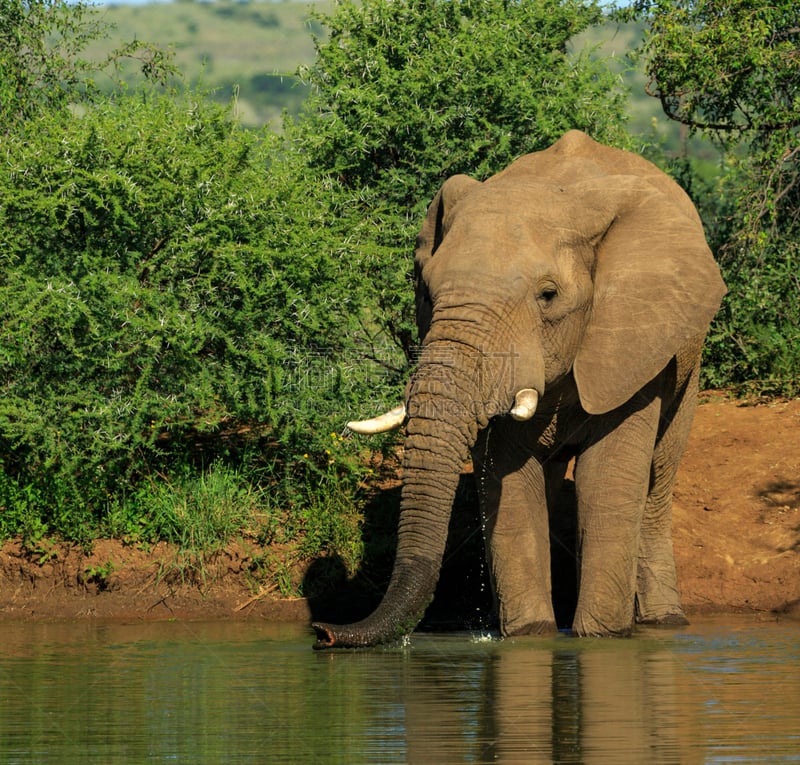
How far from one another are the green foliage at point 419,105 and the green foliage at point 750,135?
29.1 inches

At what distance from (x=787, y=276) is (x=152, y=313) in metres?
6.07

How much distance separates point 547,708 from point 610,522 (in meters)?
2.59

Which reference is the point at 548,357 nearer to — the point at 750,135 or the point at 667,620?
the point at 667,620

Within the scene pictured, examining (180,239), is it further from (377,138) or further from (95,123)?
(377,138)

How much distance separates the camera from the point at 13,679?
7.81 metres

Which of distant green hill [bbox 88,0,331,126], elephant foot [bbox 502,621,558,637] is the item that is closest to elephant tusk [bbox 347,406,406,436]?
elephant foot [bbox 502,621,558,637]

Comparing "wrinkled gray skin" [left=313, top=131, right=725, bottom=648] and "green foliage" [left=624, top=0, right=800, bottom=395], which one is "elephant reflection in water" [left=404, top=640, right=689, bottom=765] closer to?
"wrinkled gray skin" [left=313, top=131, right=725, bottom=648]

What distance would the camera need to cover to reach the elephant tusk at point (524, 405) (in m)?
8.46

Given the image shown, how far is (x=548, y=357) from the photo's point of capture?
8.90m

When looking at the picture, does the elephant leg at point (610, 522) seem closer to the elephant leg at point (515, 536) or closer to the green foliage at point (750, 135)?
the elephant leg at point (515, 536)

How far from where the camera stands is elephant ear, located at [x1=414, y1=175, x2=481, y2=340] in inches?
364

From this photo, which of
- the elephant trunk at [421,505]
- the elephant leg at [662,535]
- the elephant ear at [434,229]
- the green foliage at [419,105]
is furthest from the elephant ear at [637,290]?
the green foliage at [419,105]

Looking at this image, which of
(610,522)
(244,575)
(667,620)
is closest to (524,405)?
(610,522)

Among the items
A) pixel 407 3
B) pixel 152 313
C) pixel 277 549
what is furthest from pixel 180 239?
pixel 407 3
